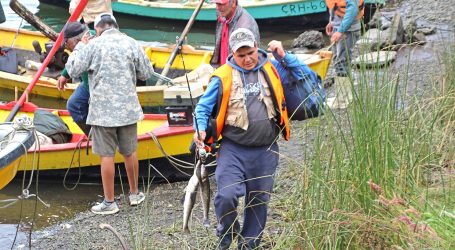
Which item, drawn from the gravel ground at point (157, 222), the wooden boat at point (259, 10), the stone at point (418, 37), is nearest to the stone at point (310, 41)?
the wooden boat at point (259, 10)

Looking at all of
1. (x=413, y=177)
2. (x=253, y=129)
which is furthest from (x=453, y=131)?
(x=253, y=129)

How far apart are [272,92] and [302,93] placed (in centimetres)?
22

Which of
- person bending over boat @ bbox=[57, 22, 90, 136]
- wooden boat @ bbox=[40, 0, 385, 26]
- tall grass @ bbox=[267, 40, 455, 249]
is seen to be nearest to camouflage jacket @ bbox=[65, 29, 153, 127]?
person bending over boat @ bbox=[57, 22, 90, 136]

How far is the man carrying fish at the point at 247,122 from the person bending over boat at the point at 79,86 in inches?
97.5

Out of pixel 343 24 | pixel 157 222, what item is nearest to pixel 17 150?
pixel 157 222

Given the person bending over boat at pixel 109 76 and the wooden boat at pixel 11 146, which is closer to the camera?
the wooden boat at pixel 11 146

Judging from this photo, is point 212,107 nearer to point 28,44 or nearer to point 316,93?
point 316,93

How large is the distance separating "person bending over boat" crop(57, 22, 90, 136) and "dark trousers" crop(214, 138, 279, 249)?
102 inches

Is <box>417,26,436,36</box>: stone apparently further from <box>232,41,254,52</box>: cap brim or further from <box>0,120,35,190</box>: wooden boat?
<box>232,41,254,52</box>: cap brim

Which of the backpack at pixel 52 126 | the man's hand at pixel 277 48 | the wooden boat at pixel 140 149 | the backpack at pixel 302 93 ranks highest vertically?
the man's hand at pixel 277 48

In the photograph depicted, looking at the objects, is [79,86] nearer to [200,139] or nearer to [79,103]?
[79,103]

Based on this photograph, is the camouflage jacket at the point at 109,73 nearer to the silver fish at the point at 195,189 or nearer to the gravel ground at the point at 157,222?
the gravel ground at the point at 157,222

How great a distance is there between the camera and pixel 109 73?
651cm

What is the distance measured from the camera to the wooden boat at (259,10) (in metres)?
16.7
